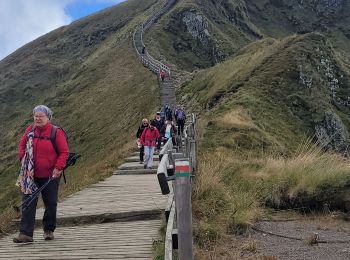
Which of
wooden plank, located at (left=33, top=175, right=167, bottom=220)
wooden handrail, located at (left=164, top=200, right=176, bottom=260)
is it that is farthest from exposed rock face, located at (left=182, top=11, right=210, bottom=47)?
wooden handrail, located at (left=164, top=200, right=176, bottom=260)

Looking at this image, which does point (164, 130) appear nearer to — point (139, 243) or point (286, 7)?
point (139, 243)

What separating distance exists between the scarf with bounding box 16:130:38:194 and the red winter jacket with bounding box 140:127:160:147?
838 centimetres

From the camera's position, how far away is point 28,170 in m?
7.21

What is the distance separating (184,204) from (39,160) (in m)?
3.30

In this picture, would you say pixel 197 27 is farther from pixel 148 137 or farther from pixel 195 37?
pixel 148 137

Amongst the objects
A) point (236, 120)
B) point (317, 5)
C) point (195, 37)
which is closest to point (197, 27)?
point (195, 37)

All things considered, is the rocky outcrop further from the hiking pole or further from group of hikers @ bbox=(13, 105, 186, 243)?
the hiking pole

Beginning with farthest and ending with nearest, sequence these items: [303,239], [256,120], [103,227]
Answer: [256,120], [103,227], [303,239]

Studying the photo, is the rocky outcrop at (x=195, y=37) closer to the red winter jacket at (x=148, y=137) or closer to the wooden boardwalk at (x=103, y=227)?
the red winter jacket at (x=148, y=137)

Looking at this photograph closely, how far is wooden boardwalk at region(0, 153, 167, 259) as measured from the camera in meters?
6.79

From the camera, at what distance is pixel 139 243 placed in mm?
7008

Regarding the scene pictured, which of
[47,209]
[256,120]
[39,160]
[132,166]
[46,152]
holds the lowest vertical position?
[132,166]

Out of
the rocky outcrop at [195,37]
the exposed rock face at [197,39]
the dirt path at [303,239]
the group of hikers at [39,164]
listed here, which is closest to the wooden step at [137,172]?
the dirt path at [303,239]

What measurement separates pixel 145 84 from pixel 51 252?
3980cm
